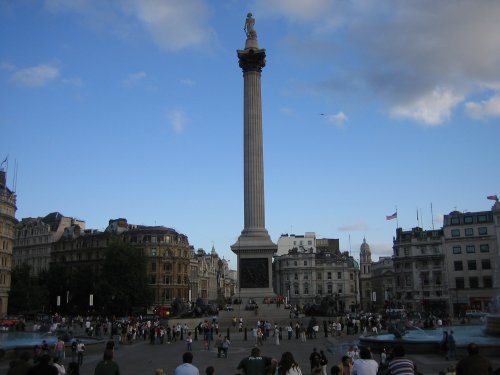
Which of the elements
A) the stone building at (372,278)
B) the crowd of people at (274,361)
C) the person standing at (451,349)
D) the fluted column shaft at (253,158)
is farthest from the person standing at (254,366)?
the stone building at (372,278)

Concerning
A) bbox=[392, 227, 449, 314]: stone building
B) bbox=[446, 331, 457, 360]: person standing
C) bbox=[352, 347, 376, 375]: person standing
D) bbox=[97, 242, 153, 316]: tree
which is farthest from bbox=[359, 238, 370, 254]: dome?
bbox=[352, 347, 376, 375]: person standing

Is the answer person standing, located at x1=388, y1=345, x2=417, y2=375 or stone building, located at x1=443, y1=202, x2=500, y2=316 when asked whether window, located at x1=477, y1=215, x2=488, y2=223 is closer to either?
stone building, located at x1=443, y1=202, x2=500, y2=316

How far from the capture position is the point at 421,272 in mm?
99000

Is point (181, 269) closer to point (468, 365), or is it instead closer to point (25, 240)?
point (25, 240)

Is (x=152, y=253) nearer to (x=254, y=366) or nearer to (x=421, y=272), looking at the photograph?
(x=421, y=272)

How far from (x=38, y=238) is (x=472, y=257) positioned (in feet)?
302

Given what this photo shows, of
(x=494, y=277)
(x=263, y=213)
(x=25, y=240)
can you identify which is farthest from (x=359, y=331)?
(x=25, y=240)

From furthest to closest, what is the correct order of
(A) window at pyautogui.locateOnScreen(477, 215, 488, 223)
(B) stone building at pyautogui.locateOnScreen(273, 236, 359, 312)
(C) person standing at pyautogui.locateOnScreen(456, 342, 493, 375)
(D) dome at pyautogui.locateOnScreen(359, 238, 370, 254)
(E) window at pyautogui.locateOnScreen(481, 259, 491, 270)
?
(D) dome at pyautogui.locateOnScreen(359, 238, 370, 254)
(B) stone building at pyautogui.locateOnScreen(273, 236, 359, 312)
(A) window at pyautogui.locateOnScreen(477, 215, 488, 223)
(E) window at pyautogui.locateOnScreen(481, 259, 491, 270)
(C) person standing at pyautogui.locateOnScreen(456, 342, 493, 375)

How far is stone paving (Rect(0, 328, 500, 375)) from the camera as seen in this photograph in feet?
80.8

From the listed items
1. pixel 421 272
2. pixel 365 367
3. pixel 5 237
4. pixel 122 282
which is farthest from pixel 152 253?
pixel 365 367

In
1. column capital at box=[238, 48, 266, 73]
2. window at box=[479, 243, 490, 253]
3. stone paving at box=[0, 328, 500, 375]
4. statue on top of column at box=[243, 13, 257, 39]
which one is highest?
statue on top of column at box=[243, 13, 257, 39]

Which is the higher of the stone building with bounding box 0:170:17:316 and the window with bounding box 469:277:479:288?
the stone building with bounding box 0:170:17:316

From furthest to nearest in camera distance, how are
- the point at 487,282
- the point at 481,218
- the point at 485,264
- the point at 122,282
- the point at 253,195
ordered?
1. the point at 481,218
2. the point at 485,264
3. the point at 487,282
4. the point at 122,282
5. the point at 253,195

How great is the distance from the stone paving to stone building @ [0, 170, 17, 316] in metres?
49.6
